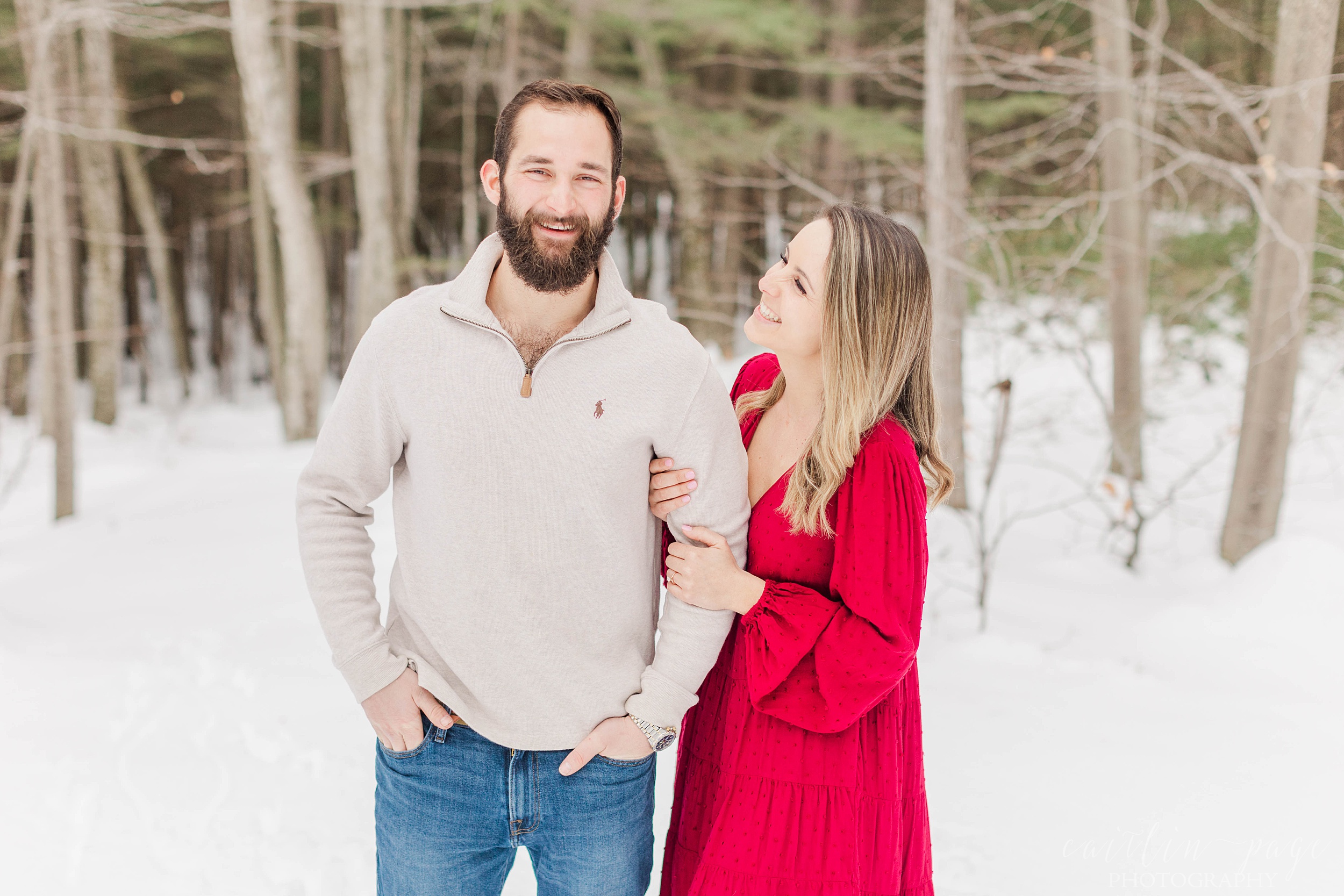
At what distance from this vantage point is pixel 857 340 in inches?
74.9

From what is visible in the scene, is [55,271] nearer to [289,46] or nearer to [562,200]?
[289,46]

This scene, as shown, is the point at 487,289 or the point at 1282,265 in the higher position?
the point at 1282,265

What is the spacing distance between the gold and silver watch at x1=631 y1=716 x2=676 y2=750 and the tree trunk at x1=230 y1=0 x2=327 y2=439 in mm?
8418

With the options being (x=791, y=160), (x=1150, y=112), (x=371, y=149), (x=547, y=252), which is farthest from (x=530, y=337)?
(x=791, y=160)

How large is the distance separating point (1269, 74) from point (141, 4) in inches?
464

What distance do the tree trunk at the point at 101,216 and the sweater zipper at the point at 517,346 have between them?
35.1ft

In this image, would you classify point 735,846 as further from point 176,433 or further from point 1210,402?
point 176,433

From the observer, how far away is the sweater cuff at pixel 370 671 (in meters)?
1.79

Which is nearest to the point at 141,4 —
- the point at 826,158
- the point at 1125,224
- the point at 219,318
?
the point at 1125,224

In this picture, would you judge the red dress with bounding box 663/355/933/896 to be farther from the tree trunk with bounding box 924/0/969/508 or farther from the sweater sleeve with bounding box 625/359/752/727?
the tree trunk with bounding box 924/0/969/508

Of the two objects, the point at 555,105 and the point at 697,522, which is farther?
the point at 697,522

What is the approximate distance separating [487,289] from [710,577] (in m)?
0.75

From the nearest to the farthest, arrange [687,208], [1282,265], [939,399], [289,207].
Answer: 1. [939,399]
2. [1282,265]
3. [289,207]
4. [687,208]

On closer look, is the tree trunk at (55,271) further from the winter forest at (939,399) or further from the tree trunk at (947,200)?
the tree trunk at (947,200)
